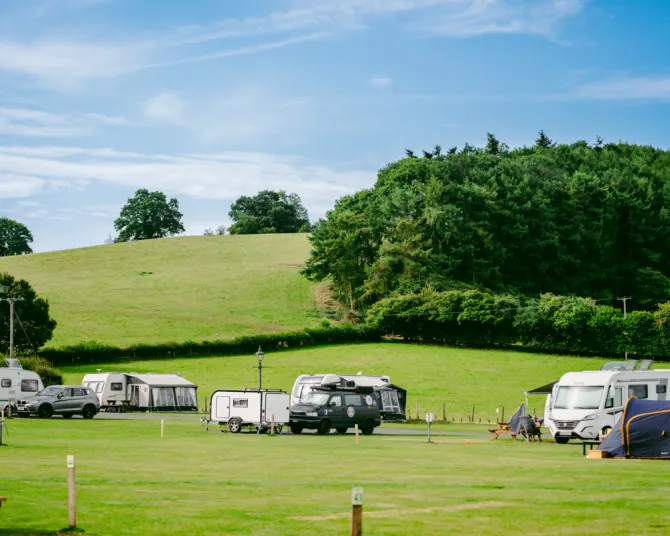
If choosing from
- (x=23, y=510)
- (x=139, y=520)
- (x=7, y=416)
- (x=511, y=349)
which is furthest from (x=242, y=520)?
(x=511, y=349)

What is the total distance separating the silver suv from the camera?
156 ft

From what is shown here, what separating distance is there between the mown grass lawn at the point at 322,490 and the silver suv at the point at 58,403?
1769 centimetres

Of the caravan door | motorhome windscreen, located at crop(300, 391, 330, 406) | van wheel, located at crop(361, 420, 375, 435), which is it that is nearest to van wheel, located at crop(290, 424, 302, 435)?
motorhome windscreen, located at crop(300, 391, 330, 406)

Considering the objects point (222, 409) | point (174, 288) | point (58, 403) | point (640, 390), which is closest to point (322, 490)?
point (640, 390)

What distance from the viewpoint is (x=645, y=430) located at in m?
25.0

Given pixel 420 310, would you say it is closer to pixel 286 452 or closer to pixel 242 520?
pixel 286 452

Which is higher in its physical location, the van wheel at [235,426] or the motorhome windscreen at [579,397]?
the motorhome windscreen at [579,397]

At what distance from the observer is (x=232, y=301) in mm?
106500

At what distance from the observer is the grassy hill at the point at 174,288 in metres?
91.0

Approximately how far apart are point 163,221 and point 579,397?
5521 inches

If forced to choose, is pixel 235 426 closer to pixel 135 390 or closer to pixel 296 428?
pixel 296 428

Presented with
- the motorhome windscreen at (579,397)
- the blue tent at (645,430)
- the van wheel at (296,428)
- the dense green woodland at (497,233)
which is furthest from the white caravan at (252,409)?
the dense green woodland at (497,233)

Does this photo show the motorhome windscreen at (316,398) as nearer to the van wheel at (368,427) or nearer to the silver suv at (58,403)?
the van wheel at (368,427)

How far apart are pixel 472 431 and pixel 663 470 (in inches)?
967
